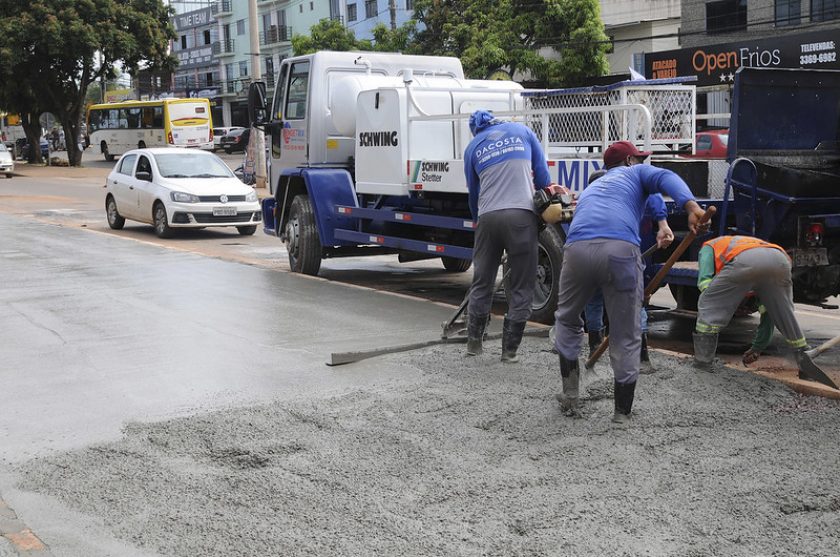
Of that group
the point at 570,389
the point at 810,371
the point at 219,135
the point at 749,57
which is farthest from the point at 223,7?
the point at 570,389

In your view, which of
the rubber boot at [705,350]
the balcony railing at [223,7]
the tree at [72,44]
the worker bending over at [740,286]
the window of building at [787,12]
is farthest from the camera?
the balcony railing at [223,7]

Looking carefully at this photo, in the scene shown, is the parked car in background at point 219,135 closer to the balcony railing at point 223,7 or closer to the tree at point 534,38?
the balcony railing at point 223,7

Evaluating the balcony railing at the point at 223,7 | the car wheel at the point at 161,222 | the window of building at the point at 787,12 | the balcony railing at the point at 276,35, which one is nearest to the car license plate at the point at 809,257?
the car wheel at the point at 161,222

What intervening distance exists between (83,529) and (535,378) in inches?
136

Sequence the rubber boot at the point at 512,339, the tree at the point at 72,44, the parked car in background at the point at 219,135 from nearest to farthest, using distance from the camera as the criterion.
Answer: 1. the rubber boot at the point at 512,339
2. the tree at the point at 72,44
3. the parked car in background at the point at 219,135

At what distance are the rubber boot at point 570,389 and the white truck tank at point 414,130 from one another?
15.1 ft

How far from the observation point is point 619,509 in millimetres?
4762

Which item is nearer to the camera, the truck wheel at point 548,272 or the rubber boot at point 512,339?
the rubber boot at point 512,339

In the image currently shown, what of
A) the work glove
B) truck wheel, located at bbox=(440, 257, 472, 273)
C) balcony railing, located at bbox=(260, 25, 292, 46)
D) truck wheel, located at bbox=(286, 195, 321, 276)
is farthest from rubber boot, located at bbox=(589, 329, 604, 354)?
balcony railing, located at bbox=(260, 25, 292, 46)

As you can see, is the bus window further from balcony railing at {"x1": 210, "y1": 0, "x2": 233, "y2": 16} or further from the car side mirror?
balcony railing at {"x1": 210, "y1": 0, "x2": 233, "y2": 16}

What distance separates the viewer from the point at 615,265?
19.9 feet

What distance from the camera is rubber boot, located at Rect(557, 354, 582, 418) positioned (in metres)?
6.32

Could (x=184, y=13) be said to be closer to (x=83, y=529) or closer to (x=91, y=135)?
(x=91, y=135)

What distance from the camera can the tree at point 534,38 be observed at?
37.1 metres
